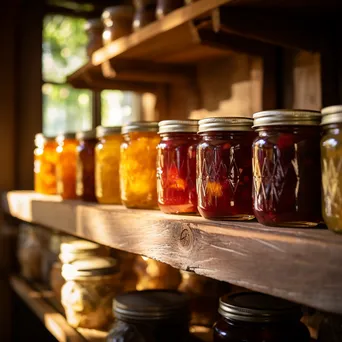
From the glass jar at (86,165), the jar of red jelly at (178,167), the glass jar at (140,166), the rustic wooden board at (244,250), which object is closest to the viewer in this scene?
the rustic wooden board at (244,250)

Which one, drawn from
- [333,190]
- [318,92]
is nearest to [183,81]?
[318,92]

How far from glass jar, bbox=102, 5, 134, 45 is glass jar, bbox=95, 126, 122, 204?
47cm

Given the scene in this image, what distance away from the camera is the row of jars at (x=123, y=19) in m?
1.54

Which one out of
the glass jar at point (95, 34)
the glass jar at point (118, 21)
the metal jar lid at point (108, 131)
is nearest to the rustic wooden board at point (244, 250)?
the metal jar lid at point (108, 131)

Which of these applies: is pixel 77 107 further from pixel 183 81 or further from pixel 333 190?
pixel 333 190

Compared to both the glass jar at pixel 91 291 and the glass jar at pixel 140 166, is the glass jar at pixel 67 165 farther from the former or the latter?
the glass jar at pixel 140 166

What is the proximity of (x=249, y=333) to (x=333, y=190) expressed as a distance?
39cm

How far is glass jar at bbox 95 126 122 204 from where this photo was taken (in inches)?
57.3

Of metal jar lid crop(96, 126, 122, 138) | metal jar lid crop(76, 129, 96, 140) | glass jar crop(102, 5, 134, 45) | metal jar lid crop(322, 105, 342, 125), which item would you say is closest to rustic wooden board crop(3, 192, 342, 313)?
metal jar lid crop(322, 105, 342, 125)

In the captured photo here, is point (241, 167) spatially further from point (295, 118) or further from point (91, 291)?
point (91, 291)

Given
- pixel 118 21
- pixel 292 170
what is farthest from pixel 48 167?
pixel 292 170

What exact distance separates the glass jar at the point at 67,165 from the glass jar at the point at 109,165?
298 mm

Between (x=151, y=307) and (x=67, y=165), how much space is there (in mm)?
677

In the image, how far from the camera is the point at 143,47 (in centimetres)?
168
